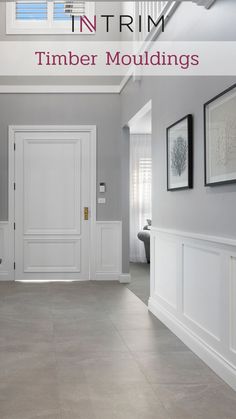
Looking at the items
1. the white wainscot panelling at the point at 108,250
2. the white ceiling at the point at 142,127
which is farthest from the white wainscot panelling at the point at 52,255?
the white ceiling at the point at 142,127

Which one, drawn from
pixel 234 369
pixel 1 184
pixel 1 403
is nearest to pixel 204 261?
pixel 234 369

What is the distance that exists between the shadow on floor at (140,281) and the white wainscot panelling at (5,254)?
176 cm

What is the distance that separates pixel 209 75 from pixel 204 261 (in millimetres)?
1271

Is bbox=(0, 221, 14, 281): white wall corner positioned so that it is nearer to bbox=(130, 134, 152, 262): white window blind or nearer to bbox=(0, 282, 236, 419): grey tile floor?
bbox=(0, 282, 236, 419): grey tile floor

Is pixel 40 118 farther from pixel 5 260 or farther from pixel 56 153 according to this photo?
pixel 5 260

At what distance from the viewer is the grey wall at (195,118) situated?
3.16 meters

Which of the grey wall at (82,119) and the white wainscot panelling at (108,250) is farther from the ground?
the grey wall at (82,119)

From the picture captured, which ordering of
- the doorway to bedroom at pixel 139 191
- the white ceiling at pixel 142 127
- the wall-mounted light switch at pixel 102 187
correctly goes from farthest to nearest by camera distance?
1. the doorway to bedroom at pixel 139 191
2. the white ceiling at pixel 142 127
3. the wall-mounted light switch at pixel 102 187

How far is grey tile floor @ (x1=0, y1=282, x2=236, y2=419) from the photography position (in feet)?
8.71

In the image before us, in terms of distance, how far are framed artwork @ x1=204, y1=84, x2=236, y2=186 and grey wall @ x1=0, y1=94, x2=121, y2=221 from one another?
4047 mm

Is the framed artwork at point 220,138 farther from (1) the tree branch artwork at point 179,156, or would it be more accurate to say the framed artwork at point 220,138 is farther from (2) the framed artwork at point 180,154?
(1) the tree branch artwork at point 179,156

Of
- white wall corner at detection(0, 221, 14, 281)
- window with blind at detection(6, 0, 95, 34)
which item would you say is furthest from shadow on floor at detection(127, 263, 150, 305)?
window with blind at detection(6, 0, 95, 34)

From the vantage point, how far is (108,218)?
7.52 meters

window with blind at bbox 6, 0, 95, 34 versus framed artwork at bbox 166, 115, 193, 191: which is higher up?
window with blind at bbox 6, 0, 95, 34
